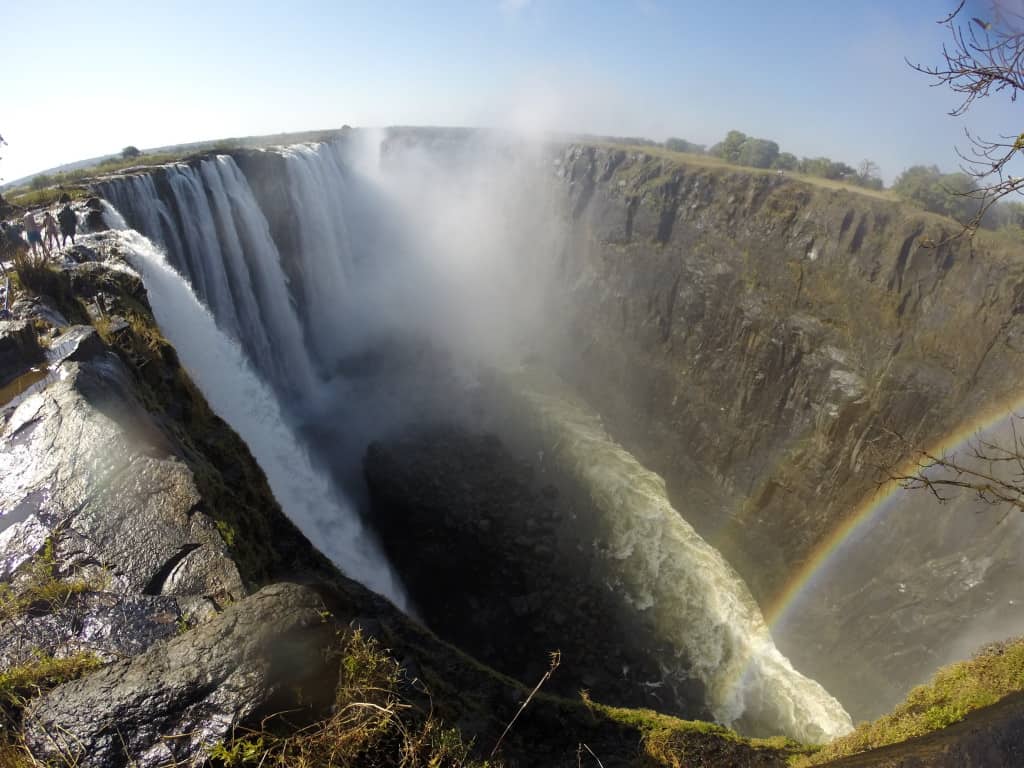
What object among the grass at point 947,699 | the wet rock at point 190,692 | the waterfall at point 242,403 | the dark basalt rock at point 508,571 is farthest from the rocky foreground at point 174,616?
the dark basalt rock at point 508,571

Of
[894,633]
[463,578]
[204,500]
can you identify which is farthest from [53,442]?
[894,633]

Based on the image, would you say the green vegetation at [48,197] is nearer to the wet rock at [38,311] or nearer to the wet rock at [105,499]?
the wet rock at [38,311]

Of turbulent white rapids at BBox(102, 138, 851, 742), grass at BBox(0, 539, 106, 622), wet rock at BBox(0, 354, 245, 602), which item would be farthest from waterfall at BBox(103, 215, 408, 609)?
grass at BBox(0, 539, 106, 622)

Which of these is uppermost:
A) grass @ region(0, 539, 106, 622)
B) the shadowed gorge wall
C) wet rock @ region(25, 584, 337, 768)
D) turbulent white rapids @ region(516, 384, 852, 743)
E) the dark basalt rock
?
wet rock @ region(25, 584, 337, 768)

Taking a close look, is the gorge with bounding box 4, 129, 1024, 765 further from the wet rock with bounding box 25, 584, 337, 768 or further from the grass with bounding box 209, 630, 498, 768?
the grass with bounding box 209, 630, 498, 768

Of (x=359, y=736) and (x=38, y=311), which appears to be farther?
(x=38, y=311)

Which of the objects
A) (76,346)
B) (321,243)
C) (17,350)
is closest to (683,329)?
(321,243)

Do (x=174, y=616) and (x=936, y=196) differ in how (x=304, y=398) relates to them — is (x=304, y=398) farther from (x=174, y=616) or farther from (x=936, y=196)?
(x=936, y=196)
